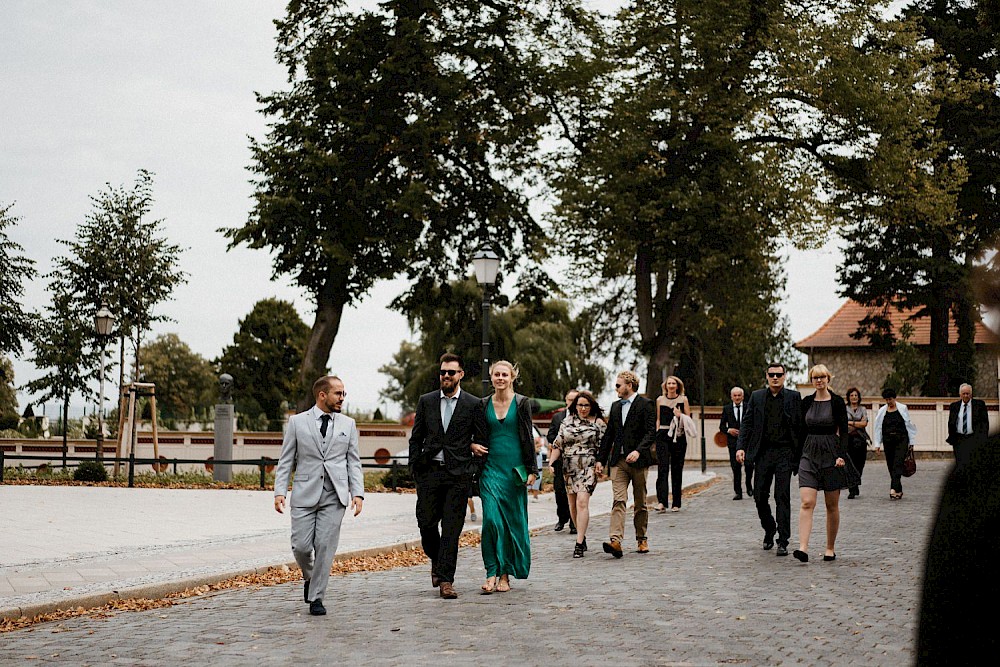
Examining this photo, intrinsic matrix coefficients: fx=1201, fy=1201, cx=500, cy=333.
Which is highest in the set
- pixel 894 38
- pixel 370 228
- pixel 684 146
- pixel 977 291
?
pixel 894 38

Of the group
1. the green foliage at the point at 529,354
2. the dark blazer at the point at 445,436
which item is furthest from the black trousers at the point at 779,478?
the green foliage at the point at 529,354

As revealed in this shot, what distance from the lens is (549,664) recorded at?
673 centimetres

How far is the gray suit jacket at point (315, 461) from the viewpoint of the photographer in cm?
902

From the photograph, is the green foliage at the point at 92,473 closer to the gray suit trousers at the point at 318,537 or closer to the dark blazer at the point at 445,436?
the dark blazer at the point at 445,436

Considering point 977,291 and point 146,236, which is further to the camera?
point 146,236

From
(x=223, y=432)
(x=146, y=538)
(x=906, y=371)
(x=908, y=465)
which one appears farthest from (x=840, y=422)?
(x=906, y=371)

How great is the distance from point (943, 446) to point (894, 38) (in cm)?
1556

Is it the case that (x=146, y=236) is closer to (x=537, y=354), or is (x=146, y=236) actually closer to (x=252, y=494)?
(x=252, y=494)

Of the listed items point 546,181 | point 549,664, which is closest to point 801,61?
point 546,181

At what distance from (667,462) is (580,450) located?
5065 mm

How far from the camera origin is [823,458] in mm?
11805

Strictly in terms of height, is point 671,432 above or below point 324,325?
below

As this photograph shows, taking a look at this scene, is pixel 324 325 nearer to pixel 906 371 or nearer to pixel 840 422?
pixel 840 422

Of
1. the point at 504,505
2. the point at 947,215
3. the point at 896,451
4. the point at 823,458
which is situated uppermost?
the point at 947,215
